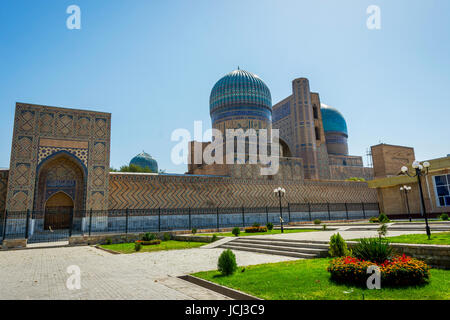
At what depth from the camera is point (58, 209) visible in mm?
18297

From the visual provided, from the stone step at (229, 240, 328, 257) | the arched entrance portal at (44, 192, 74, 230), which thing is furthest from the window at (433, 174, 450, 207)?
the arched entrance portal at (44, 192, 74, 230)

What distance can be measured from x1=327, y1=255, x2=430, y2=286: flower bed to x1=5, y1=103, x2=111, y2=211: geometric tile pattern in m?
16.2

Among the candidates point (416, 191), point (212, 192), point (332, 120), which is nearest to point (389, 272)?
point (212, 192)

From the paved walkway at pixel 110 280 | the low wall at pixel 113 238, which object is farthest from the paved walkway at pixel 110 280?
the low wall at pixel 113 238

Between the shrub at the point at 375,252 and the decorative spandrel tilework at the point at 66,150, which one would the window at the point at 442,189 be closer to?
the shrub at the point at 375,252

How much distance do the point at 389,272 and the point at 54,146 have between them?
1848 cm

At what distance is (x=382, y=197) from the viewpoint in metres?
23.8

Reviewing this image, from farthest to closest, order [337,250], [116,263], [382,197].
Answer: [382,197]
[116,263]
[337,250]

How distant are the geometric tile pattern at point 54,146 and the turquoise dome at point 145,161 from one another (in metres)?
14.1

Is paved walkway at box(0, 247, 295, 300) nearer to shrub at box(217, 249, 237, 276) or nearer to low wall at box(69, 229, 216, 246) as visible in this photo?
shrub at box(217, 249, 237, 276)

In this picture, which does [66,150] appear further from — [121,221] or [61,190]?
[121,221]
